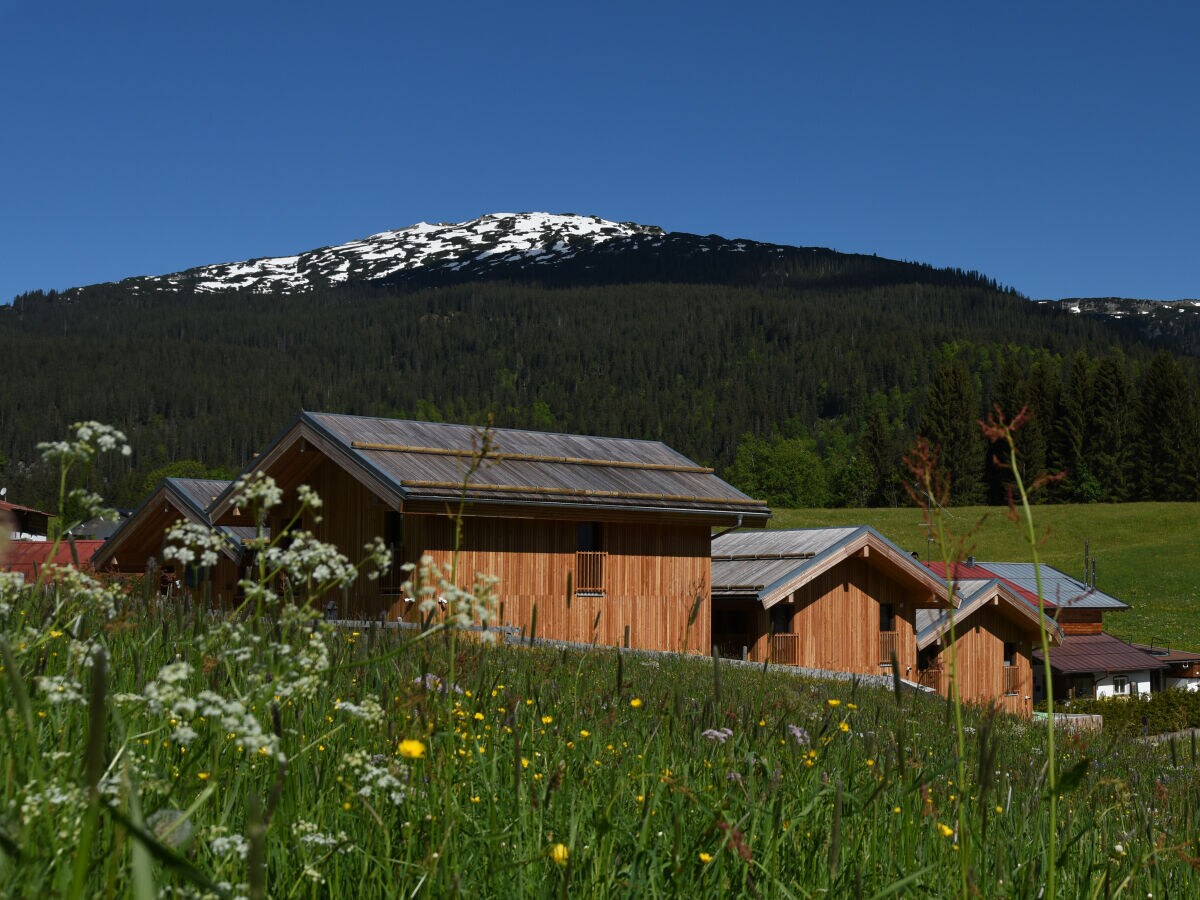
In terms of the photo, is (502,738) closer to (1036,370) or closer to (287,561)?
(287,561)

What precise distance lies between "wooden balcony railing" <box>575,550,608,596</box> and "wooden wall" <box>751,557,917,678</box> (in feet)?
19.4

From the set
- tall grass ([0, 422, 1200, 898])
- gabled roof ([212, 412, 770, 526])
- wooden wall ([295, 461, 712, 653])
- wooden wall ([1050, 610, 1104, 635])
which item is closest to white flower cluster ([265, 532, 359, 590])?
tall grass ([0, 422, 1200, 898])

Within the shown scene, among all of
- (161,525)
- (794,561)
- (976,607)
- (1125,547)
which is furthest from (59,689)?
(1125,547)

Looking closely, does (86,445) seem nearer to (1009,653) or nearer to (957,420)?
(1009,653)

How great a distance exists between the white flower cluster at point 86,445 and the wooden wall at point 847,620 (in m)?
30.0

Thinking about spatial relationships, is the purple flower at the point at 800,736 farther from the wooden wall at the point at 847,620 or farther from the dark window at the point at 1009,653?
the dark window at the point at 1009,653

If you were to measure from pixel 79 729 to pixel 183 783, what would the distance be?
1.00 m

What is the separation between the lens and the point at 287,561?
8.25 ft

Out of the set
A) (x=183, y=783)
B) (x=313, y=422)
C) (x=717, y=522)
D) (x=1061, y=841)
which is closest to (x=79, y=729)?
(x=183, y=783)

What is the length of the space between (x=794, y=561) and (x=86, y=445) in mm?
30326

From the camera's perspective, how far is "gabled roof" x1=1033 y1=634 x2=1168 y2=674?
50344 millimetres

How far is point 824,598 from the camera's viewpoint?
32.4m

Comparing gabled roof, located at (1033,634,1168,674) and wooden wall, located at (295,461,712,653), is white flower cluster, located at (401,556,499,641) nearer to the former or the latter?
wooden wall, located at (295,461,712,653)

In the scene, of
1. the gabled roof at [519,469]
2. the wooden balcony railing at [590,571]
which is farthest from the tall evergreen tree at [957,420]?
the wooden balcony railing at [590,571]
